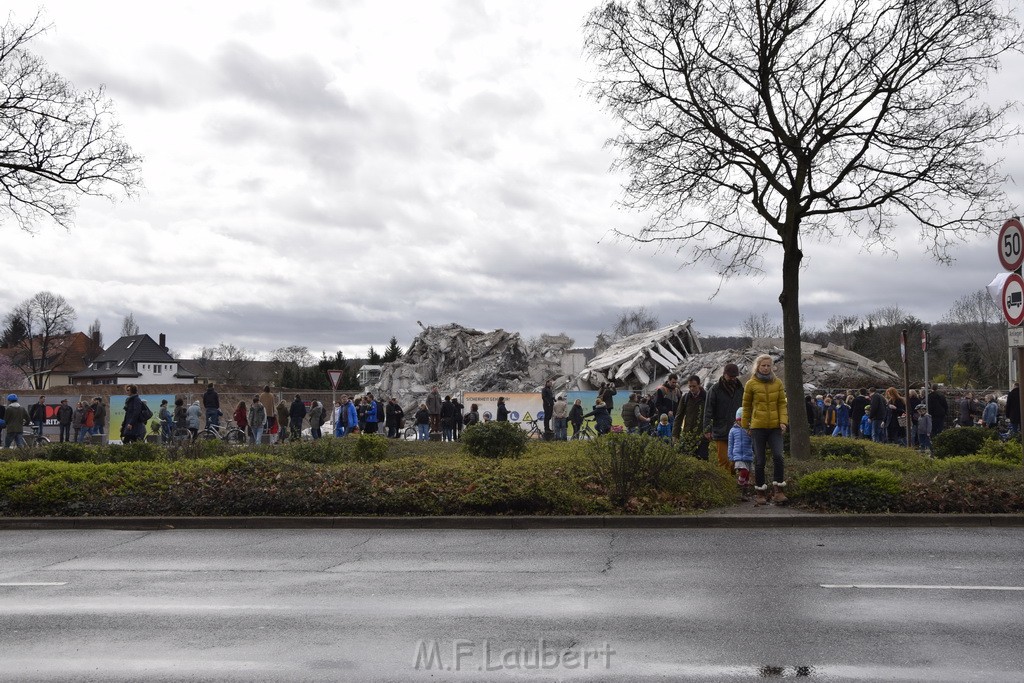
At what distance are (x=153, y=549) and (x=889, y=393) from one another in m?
20.0

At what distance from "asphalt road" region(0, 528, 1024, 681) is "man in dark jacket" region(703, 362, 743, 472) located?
3475 mm

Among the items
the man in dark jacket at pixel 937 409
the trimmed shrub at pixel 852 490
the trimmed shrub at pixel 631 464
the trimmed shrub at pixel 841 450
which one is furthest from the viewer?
the man in dark jacket at pixel 937 409

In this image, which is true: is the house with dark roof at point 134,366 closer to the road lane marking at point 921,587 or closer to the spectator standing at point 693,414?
the spectator standing at point 693,414

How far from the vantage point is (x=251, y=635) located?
22.4ft

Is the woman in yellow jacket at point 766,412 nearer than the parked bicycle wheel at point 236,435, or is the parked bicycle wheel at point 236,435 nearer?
the woman in yellow jacket at point 766,412

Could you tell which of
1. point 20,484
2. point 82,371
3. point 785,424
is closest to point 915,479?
point 785,424

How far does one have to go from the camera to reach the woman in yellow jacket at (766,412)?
12.8m

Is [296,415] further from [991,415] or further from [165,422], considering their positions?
[991,415]

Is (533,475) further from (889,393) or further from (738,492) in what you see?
(889,393)

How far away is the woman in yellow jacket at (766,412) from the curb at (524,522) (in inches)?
43.1

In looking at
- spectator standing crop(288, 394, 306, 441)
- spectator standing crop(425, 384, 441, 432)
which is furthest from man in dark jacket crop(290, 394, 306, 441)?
spectator standing crop(425, 384, 441, 432)

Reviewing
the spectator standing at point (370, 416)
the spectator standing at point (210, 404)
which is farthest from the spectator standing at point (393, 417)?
the spectator standing at point (210, 404)

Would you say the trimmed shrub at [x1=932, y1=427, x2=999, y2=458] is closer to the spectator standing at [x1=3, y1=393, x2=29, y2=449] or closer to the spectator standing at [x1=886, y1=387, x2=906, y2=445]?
the spectator standing at [x1=886, y1=387, x2=906, y2=445]

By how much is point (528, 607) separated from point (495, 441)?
1044 cm
